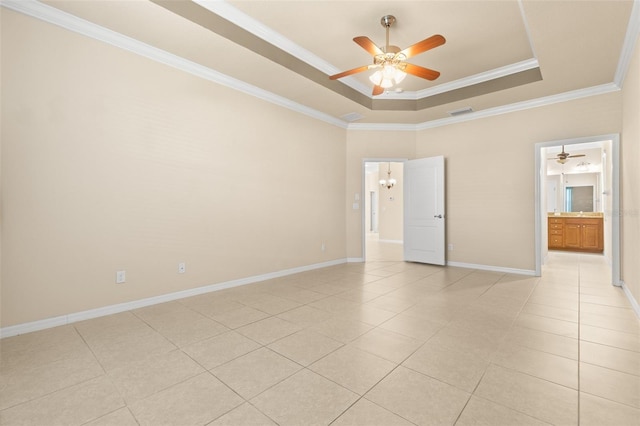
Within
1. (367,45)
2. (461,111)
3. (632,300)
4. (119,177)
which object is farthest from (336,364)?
(461,111)

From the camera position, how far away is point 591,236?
7.55m

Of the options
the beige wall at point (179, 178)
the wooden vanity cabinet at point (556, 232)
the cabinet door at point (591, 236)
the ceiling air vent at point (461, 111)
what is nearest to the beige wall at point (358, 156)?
the beige wall at point (179, 178)

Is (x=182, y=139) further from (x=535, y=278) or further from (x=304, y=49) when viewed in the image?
(x=535, y=278)

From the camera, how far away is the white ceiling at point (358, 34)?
2828 millimetres

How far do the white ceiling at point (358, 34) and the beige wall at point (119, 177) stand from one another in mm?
316

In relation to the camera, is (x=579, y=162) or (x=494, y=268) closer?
(x=494, y=268)

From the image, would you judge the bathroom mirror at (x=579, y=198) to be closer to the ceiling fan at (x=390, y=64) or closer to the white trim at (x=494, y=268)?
the white trim at (x=494, y=268)

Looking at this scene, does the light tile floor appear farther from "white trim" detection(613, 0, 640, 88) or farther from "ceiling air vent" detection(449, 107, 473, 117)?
"ceiling air vent" detection(449, 107, 473, 117)

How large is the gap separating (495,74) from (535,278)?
10.5 ft

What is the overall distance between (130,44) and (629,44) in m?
5.33

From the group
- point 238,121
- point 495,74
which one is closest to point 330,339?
point 238,121

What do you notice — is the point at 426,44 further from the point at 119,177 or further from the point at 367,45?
the point at 119,177

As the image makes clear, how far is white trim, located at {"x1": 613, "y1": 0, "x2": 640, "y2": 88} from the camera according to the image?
108 inches

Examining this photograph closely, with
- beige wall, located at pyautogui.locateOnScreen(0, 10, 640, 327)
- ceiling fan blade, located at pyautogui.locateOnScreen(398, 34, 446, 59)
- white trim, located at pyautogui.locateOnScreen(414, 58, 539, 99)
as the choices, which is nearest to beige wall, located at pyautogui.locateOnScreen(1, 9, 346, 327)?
beige wall, located at pyautogui.locateOnScreen(0, 10, 640, 327)
